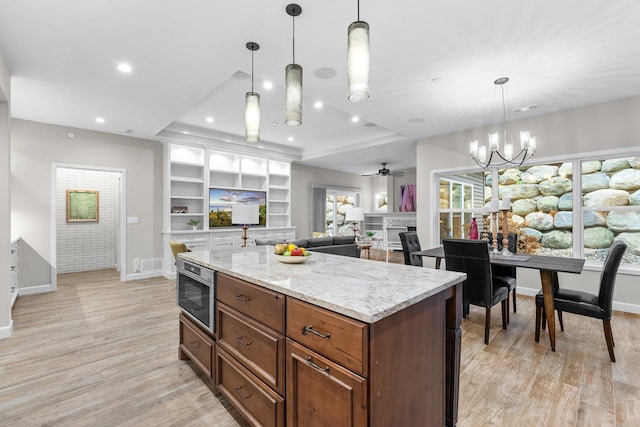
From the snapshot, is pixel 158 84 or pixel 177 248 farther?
pixel 177 248

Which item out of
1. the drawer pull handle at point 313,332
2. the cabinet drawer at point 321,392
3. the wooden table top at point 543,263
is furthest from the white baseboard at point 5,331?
the wooden table top at point 543,263

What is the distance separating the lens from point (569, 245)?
4246mm

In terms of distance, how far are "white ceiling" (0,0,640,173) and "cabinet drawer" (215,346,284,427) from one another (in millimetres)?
2385

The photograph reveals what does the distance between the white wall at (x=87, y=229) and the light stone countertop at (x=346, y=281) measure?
226 inches

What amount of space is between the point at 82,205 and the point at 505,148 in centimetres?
783

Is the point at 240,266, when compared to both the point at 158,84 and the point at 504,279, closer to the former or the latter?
the point at 158,84

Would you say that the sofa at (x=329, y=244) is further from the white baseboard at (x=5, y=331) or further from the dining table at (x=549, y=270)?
the white baseboard at (x=5, y=331)

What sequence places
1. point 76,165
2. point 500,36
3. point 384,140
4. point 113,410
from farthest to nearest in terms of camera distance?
point 384,140 → point 76,165 → point 500,36 → point 113,410

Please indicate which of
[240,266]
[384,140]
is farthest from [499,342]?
[384,140]

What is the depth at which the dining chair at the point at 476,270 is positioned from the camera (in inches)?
109

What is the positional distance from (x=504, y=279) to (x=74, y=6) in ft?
14.7

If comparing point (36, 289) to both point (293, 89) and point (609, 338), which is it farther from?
point (609, 338)

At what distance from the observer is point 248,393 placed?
5.50 feet

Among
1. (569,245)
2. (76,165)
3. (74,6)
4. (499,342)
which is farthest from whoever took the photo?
(76,165)
